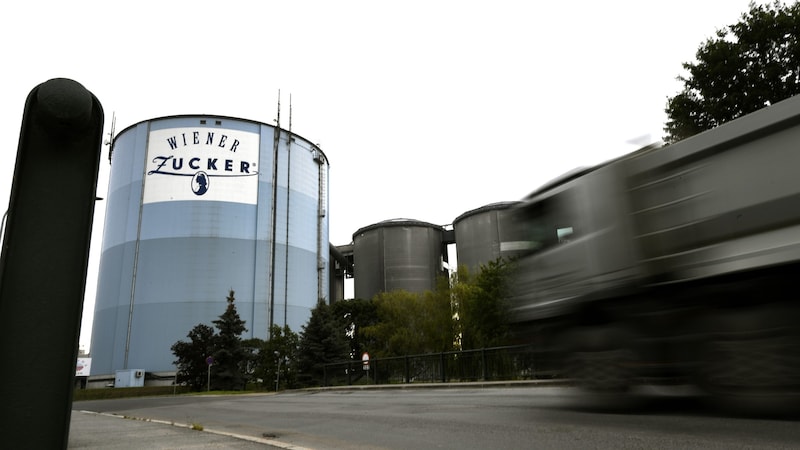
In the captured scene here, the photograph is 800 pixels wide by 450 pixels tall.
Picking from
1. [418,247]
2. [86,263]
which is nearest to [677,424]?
[86,263]

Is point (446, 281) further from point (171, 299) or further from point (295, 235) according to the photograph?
point (171, 299)

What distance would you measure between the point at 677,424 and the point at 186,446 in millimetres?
5626

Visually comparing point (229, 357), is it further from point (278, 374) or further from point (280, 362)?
point (278, 374)

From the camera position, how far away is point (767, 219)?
6020mm

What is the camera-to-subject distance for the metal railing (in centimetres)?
1889

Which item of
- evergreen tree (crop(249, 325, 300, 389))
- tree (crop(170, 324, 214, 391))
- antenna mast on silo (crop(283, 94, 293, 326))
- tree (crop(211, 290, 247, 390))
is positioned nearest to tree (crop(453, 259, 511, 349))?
evergreen tree (crop(249, 325, 300, 389))

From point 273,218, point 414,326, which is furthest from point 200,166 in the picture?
point 414,326

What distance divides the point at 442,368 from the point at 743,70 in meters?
16.1

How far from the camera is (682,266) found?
22.1ft

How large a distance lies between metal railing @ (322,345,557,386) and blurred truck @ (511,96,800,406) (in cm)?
545

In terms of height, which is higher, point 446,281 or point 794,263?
point 446,281

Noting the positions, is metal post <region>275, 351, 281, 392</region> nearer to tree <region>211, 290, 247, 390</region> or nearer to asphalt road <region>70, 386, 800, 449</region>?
tree <region>211, 290, 247, 390</region>

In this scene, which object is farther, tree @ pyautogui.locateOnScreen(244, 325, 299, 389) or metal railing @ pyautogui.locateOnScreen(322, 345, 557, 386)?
tree @ pyautogui.locateOnScreen(244, 325, 299, 389)

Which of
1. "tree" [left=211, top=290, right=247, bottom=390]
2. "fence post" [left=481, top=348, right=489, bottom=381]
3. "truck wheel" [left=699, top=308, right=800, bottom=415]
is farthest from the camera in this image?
"tree" [left=211, top=290, right=247, bottom=390]
